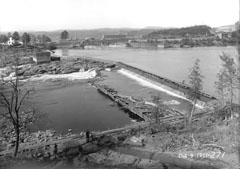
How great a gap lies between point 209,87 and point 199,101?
613cm

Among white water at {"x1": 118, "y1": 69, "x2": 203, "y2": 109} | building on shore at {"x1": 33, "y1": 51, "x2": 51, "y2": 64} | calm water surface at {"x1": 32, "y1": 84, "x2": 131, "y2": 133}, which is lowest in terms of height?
calm water surface at {"x1": 32, "y1": 84, "x2": 131, "y2": 133}

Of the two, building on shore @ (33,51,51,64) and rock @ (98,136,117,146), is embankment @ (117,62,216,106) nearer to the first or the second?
rock @ (98,136,117,146)

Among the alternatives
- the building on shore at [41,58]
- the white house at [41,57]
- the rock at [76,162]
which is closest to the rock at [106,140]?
the rock at [76,162]

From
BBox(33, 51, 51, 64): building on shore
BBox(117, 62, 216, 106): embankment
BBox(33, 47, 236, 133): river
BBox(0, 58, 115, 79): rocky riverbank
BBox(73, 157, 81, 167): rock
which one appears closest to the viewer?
BBox(73, 157, 81, 167): rock

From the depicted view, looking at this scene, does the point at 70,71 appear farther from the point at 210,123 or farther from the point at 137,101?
the point at 210,123

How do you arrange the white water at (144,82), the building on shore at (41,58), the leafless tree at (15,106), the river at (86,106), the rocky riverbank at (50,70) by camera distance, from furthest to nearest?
1. the building on shore at (41,58)
2. the rocky riverbank at (50,70)
3. the white water at (144,82)
4. the river at (86,106)
5. the leafless tree at (15,106)

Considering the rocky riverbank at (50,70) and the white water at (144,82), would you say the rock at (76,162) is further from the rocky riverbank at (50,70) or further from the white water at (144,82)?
the rocky riverbank at (50,70)

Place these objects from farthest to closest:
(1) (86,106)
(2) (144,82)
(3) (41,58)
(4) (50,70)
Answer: (3) (41,58) → (4) (50,70) → (2) (144,82) → (1) (86,106)

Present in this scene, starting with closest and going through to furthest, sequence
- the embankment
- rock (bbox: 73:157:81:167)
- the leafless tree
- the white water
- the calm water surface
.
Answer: rock (bbox: 73:157:81:167) < the leafless tree < the calm water surface < the embankment < the white water

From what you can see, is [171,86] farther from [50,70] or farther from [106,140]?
[50,70]

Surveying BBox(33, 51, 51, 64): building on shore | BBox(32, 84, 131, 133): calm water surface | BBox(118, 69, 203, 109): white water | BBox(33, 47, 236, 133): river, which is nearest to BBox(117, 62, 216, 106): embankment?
BBox(118, 69, 203, 109): white water

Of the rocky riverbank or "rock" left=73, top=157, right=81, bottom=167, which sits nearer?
"rock" left=73, top=157, right=81, bottom=167

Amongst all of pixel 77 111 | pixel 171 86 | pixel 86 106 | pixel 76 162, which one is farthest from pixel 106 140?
pixel 171 86

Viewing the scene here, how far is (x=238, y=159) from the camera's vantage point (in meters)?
6.79
